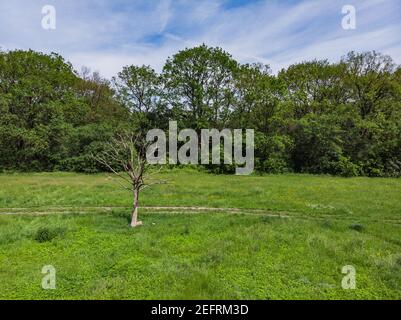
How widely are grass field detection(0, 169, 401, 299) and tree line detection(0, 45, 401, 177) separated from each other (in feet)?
71.3

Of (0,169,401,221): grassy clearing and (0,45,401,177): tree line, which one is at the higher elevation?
(0,45,401,177): tree line

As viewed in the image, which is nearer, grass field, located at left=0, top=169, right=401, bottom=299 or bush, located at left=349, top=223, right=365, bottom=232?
grass field, located at left=0, top=169, right=401, bottom=299

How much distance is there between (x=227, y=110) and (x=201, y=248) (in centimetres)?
3363

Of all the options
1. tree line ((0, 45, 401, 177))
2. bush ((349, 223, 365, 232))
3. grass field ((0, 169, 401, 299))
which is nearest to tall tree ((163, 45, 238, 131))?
tree line ((0, 45, 401, 177))

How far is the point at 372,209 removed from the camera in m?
18.0

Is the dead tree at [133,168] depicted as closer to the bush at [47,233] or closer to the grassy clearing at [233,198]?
the grassy clearing at [233,198]

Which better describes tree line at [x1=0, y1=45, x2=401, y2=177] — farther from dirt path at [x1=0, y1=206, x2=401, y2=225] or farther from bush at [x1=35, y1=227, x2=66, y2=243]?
bush at [x1=35, y1=227, x2=66, y2=243]

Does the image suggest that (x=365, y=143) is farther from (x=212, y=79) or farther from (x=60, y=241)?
(x=60, y=241)

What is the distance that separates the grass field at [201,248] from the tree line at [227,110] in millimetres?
21744

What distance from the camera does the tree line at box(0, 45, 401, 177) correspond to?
4062cm

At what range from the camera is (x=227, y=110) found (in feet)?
143

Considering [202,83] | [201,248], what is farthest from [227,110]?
[201,248]
